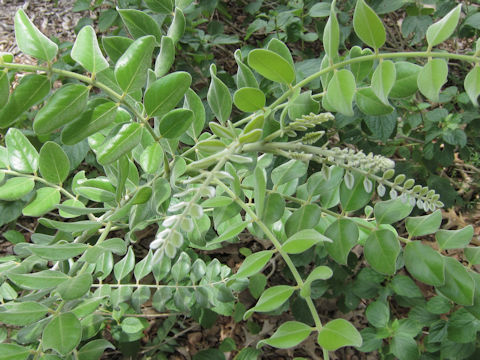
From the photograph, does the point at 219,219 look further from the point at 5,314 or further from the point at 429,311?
the point at 429,311

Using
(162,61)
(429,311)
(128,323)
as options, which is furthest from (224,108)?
(429,311)

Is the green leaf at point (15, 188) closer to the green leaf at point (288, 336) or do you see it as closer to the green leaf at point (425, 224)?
the green leaf at point (288, 336)

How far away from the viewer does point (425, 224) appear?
36.7 inches

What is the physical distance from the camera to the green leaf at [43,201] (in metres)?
1.12

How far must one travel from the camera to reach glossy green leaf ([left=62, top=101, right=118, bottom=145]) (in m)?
0.75

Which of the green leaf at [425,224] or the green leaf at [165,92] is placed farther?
the green leaf at [425,224]

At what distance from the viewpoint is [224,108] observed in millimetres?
995

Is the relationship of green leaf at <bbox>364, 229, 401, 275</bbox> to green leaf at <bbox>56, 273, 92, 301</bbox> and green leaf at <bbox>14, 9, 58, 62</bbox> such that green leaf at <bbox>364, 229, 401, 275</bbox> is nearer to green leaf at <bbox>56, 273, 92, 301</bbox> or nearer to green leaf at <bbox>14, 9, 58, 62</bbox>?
green leaf at <bbox>56, 273, 92, 301</bbox>

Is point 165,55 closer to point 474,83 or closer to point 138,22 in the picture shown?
point 138,22

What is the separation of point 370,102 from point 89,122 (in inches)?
23.5

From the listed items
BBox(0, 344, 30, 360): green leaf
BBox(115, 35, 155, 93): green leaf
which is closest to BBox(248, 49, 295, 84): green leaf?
BBox(115, 35, 155, 93): green leaf

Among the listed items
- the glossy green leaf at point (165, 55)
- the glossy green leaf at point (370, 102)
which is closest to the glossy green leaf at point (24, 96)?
the glossy green leaf at point (165, 55)

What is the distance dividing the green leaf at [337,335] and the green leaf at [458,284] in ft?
0.90

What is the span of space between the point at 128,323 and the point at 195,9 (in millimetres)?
1618
